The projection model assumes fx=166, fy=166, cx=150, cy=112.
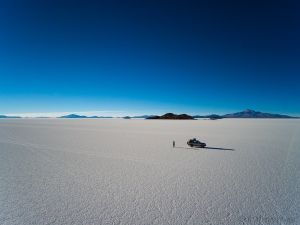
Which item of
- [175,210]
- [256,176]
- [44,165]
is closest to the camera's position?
[175,210]

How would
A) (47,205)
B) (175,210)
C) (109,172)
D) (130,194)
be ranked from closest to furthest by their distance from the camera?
(175,210)
(47,205)
(130,194)
(109,172)

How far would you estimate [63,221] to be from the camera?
10.5 feet

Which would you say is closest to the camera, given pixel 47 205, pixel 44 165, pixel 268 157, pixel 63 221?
pixel 63 221

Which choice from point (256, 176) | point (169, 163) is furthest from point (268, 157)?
point (169, 163)

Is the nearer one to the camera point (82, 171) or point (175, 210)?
point (175, 210)

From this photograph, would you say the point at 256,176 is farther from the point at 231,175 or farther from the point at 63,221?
the point at 63,221

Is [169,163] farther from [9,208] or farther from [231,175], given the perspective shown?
[9,208]

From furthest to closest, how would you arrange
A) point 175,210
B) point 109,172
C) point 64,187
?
point 109,172 → point 64,187 → point 175,210

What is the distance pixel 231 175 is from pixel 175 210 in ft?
9.78

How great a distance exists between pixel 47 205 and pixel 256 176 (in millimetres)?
6076

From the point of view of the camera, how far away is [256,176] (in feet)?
17.9

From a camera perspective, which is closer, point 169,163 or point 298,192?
→ point 298,192

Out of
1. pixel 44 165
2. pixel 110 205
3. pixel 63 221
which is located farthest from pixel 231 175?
pixel 44 165

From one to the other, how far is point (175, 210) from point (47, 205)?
2.88 metres
